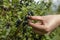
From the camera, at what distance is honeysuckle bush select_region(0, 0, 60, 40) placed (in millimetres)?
2107

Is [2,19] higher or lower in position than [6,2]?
lower

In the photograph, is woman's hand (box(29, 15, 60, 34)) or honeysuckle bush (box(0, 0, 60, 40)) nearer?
woman's hand (box(29, 15, 60, 34))

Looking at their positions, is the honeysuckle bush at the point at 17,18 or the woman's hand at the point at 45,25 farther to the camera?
the honeysuckle bush at the point at 17,18

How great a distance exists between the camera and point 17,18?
7.26 ft

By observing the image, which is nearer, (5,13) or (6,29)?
(6,29)

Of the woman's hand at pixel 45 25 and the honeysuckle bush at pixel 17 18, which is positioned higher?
the woman's hand at pixel 45 25

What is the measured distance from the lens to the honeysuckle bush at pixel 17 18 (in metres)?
2.11

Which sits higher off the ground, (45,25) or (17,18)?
(45,25)

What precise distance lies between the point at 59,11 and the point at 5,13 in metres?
4.15

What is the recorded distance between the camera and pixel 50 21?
1574mm

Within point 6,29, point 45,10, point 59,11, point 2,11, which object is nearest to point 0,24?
point 6,29

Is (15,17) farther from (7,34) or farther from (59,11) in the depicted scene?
(59,11)

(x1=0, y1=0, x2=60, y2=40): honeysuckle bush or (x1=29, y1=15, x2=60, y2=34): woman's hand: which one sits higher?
(x1=29, y1=15, x2=60, y2=34): woman's hand

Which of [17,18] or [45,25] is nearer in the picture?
[45,25]
